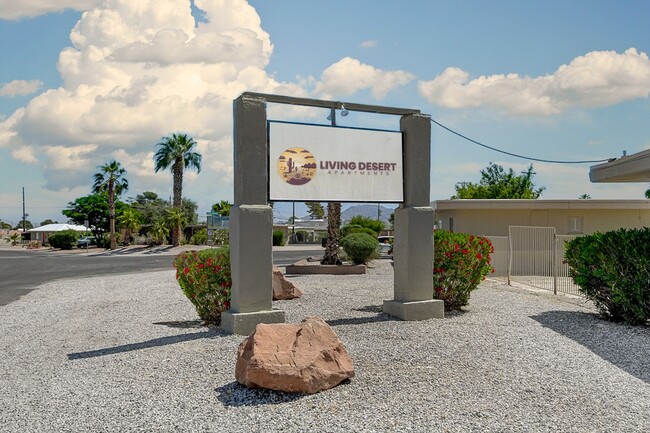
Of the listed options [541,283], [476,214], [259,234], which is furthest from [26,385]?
[476,214]

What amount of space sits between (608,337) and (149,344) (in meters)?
6.96

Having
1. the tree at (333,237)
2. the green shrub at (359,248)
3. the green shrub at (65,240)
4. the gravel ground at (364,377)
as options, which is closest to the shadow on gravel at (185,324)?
the gravel ground at (364,377)

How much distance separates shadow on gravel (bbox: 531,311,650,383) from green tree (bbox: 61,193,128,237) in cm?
6558

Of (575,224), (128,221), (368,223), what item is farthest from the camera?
(128,221)

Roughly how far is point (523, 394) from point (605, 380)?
1.40m

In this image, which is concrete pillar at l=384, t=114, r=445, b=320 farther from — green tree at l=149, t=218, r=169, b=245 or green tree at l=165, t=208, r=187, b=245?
green tree at l=149, t=218, r=169, b=245

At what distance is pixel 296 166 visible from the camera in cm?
1044

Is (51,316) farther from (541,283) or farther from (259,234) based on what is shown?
(541,283)

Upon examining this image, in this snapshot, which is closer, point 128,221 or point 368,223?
point 368,223

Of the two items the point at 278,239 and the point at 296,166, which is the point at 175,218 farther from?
the point at 296,166

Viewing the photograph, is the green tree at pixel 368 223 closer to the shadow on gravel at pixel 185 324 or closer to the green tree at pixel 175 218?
the green tree at pixel 175 218

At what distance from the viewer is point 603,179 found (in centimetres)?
1492

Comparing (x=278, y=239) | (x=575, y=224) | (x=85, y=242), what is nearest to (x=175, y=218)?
(x=278, y=239)

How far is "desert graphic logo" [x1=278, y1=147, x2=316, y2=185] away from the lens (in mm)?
10297
